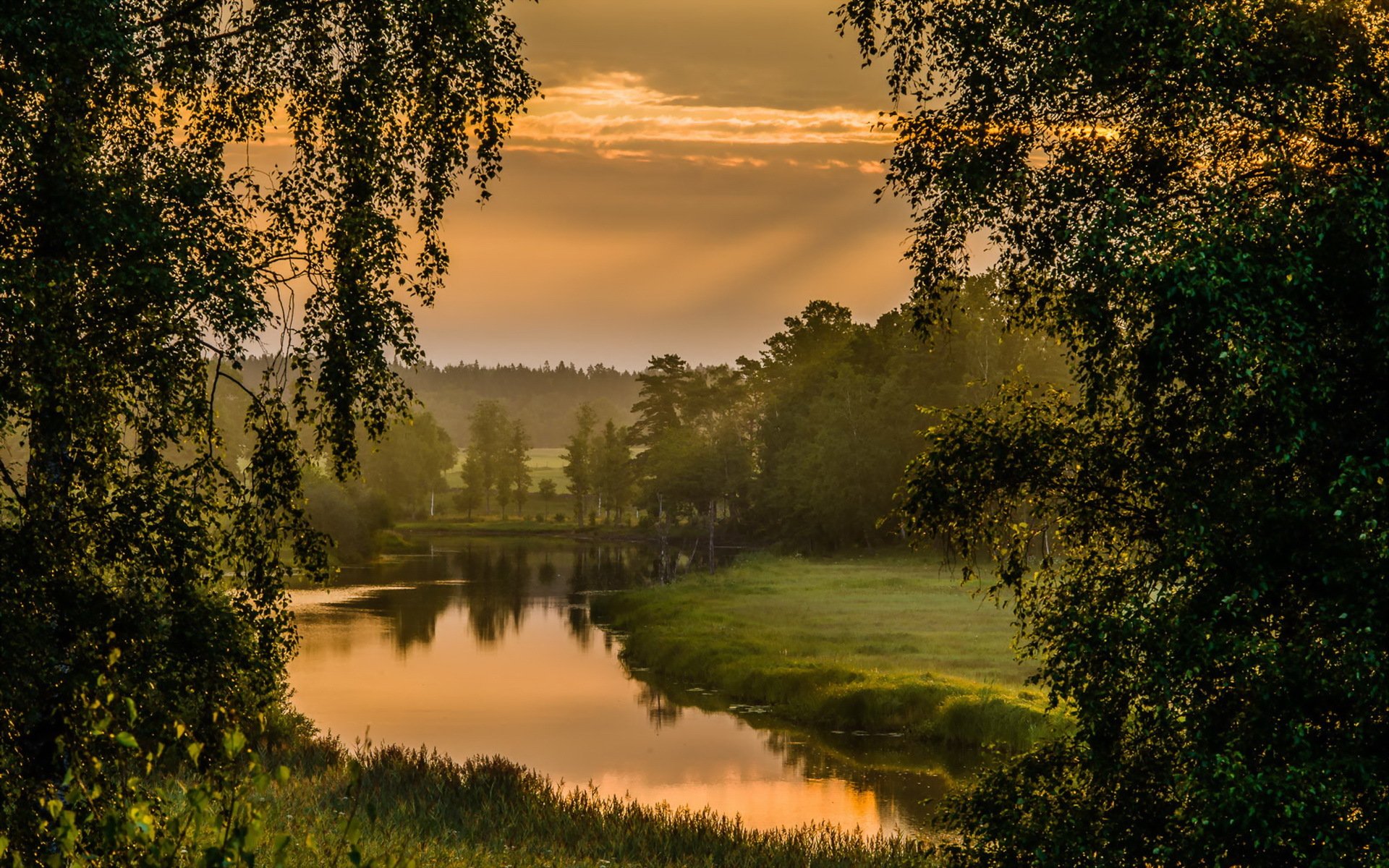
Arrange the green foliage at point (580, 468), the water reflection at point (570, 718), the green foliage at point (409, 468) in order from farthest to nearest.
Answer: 1. the green foliage at point (409, 468)
2. the green foliage at point (580, 468)
3. the water reflection at point (570, 718)

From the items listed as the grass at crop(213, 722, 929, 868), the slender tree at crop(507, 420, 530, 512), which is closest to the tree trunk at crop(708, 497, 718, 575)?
the grass at crop(213, 722, 929, 868)

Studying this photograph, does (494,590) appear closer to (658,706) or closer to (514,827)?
(658,706)

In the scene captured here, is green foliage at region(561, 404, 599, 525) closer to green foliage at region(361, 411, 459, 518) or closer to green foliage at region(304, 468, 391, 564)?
green foliage at region(361, 411, 459, 518)

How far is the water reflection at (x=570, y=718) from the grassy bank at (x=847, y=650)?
1370mm

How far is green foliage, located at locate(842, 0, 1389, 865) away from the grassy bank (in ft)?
Answer: 27.0

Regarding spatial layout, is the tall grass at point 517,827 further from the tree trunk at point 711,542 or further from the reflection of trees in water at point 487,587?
the tree trunk at point 711,542

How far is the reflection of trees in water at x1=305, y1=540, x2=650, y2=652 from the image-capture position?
59.8 meters

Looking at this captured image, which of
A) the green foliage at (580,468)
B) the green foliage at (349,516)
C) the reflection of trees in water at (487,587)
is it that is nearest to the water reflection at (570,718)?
the reflection of trees in water at (487,587)

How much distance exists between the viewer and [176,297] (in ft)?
37.2

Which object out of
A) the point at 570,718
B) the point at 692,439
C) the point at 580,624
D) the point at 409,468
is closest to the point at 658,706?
the point at 570,718

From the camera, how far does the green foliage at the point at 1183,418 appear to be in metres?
9.45

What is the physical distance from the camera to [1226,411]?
9.98 metres

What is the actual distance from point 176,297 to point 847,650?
3477cm

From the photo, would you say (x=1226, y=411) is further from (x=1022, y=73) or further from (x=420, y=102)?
(x=420, y=102)
